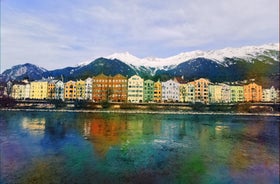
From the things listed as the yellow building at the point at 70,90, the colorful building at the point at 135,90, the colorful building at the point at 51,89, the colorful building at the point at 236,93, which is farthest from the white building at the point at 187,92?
the colorful building at the point at 51,89

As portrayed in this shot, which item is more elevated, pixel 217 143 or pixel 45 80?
pixel 45 80

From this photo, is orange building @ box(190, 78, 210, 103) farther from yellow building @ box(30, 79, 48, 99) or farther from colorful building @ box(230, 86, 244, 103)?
yellow building @ box(30, 79, 48, 99)

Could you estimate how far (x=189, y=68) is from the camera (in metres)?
5.95

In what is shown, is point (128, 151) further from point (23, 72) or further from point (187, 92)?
point (187, 92)

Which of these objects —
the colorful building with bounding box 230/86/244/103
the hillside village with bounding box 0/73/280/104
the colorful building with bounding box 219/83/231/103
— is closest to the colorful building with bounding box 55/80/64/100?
the hillside village with bounding box 0/73/280/104

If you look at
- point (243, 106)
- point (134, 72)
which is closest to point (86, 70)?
point (134, 72)

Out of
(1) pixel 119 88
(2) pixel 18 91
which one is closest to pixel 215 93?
(1) pixel 119 88

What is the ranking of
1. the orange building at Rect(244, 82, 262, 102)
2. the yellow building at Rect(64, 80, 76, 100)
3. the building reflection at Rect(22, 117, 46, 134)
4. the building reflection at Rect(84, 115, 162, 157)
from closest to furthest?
the building reflection at Rect(84, 115, 162, 157) < the building reflection at Rect(22, 117, 46, 134) < the yellow building at Rect(64, 80, 76, 100) < the orange building at Rect(244, 82, 262, 102)

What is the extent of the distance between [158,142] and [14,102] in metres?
2.17

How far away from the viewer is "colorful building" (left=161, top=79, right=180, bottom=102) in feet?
18.1

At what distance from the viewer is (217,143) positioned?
351cm

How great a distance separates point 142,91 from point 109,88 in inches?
26.9

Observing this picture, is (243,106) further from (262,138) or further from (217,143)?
(217,143)

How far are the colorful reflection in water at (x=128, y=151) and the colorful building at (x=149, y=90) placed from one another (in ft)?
2.45
